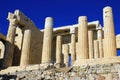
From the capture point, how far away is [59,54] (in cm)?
2555

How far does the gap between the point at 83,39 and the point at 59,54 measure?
839cm

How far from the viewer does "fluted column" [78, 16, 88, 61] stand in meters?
17.0

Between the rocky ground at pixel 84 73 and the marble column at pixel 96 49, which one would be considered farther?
the marble column at pixel 96 49

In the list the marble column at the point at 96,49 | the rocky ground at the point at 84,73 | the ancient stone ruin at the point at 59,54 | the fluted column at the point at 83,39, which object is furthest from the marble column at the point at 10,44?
the marble column at the point at 96,49

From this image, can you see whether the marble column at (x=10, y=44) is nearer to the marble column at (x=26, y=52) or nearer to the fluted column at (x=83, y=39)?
the marble column at (x=26, y=52)

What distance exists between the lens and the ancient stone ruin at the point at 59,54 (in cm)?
1368

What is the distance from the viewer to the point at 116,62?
14.1m

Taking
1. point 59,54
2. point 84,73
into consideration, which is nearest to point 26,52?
point 59,54

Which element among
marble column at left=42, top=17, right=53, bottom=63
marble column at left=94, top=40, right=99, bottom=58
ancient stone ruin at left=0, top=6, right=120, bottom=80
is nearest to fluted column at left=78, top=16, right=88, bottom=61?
ancient stone ruin at left=0, top=6, right=120, bottom=80

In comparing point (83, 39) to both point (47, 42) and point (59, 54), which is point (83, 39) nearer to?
point (47, 42)

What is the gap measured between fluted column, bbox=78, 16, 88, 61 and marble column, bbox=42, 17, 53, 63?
3.41m

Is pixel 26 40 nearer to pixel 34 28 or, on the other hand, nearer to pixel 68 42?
pixel 34 28

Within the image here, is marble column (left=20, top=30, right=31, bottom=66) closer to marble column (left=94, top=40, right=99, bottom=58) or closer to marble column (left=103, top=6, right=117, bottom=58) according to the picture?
marble column (left=94, top=40, right=99, bottom=58)

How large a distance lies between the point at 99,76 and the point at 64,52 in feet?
52.3
